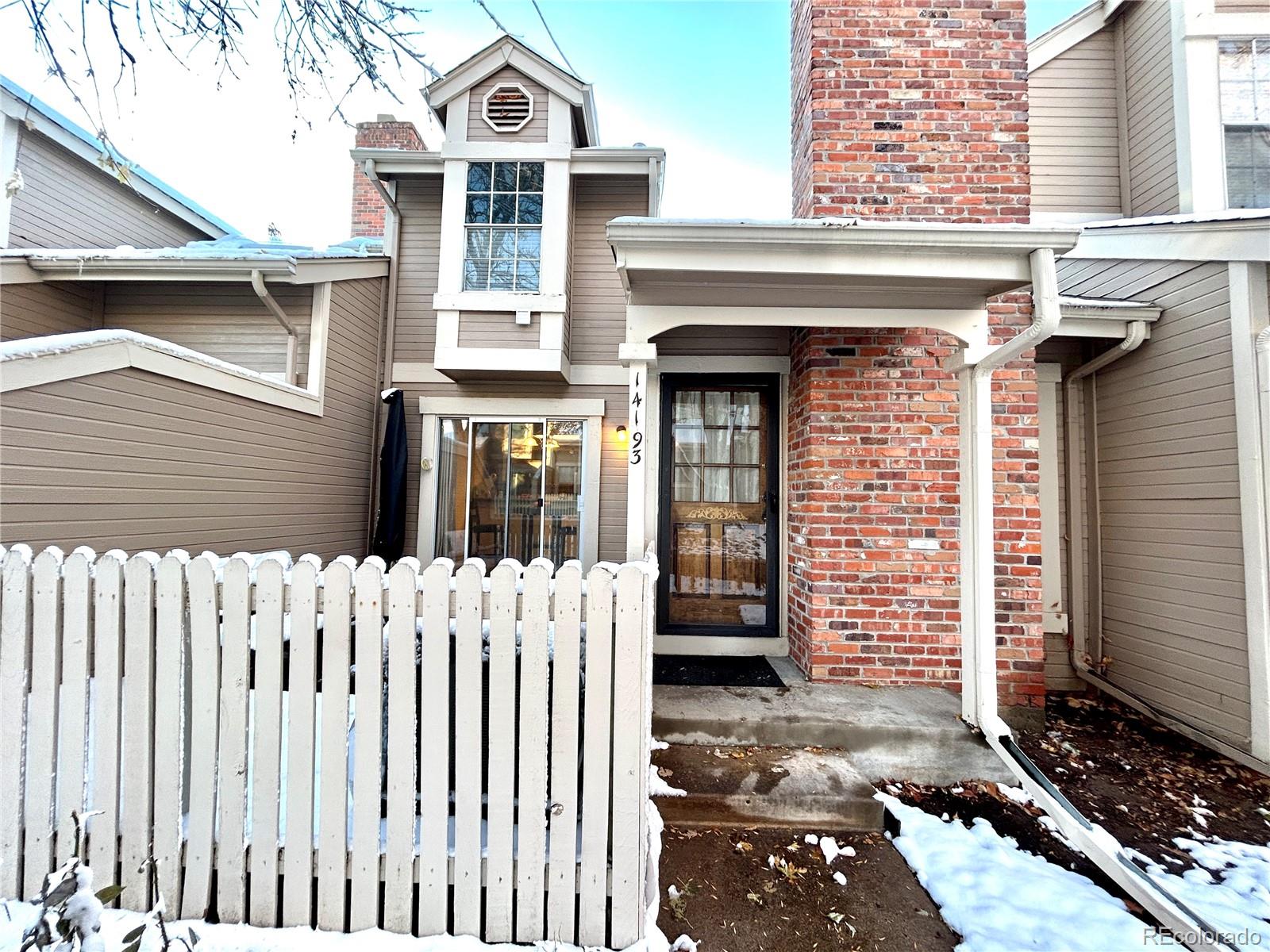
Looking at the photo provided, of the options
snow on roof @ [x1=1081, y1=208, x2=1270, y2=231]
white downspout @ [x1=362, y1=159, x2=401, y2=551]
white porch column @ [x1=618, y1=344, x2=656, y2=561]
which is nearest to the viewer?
white porch column @ [x1=618, y1=344, x2=656, y2=561]

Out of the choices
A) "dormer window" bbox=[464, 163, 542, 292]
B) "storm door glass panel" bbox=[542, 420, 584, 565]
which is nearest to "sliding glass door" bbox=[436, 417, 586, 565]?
"storm door glass panel" bbox=[542, 420, 584, 565]

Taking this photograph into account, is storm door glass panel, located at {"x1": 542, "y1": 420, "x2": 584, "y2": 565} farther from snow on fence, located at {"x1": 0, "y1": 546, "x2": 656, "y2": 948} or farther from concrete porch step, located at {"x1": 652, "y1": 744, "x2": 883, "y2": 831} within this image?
snow on fence, located at {"x1": 0, "y1": 546, "x2": 656, "y2": 948}

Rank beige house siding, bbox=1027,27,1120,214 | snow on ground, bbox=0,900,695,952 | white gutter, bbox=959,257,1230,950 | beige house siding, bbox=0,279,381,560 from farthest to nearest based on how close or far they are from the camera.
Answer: beige house siding, bbox=1027,27,1120,214 < beige house siding, bbox=0,279,381,560 < white gutter, bbox=959,257,1230,950 < snow on ground, bbox=0,900,695,952

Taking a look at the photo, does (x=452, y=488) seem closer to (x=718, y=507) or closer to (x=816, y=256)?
(x=718, y=507)

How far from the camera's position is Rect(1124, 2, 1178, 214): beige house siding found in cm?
422

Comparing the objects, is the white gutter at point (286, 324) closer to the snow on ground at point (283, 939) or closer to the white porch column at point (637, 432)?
the white porch column at point (637, 432)

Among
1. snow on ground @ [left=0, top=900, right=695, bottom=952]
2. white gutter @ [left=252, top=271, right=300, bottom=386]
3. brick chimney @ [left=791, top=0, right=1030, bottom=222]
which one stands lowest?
snow on ground @ [left=0, top=900, right=695, bottom=952]

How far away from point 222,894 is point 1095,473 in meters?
5.80

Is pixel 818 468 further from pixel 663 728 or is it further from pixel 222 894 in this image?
pixel 222 894

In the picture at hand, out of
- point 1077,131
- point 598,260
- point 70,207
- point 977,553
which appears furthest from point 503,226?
point 1077,131

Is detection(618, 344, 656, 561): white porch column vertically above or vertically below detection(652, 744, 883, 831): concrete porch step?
above

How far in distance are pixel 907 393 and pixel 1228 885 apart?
103 inches

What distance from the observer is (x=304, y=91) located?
217 cm

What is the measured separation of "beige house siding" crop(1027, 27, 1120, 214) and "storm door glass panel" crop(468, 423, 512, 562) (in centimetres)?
562
